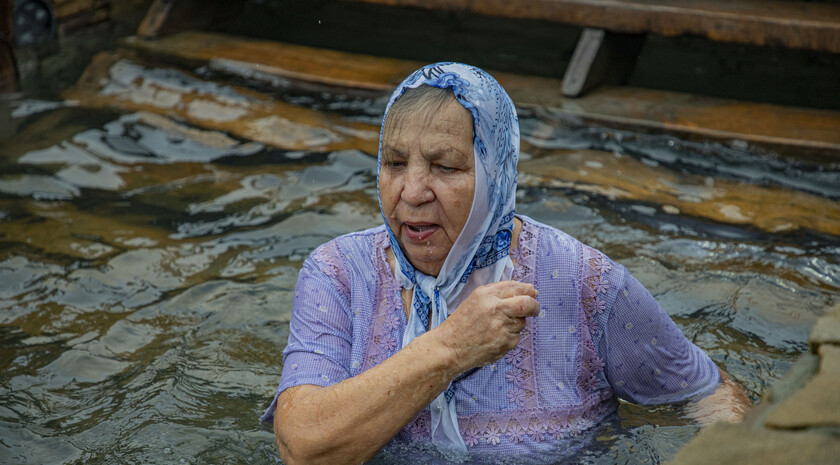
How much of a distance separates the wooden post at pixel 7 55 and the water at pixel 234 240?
240 millimetres

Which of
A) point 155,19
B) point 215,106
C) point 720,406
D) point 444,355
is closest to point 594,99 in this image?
point 215,106

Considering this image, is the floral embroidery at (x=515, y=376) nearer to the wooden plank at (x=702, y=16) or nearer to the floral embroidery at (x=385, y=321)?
the floral embroidery at (x=385, y=321)

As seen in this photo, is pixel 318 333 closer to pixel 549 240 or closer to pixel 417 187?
pixel 417 187

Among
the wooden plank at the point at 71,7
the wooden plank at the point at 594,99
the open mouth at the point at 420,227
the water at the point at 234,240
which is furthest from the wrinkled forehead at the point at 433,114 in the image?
the wooden plank at the point at 71,7

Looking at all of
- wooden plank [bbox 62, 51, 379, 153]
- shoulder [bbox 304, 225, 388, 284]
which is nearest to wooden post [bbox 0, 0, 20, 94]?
wooden plank [bbox 62, 51, 379, 153]

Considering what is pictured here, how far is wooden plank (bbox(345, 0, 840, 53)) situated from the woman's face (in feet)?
13.2

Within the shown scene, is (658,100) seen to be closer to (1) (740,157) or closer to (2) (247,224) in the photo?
(1) (740,157)

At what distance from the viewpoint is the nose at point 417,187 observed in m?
2.41

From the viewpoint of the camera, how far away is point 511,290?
2.31 m

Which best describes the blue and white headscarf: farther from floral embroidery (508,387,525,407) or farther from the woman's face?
floral embroidery (508,387,525,407)

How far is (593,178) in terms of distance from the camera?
5324 millimetres

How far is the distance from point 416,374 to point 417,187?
20.5 inches

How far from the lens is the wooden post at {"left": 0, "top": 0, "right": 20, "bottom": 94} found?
6504 mm

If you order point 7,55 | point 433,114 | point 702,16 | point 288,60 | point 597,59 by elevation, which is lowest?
point 7,55
